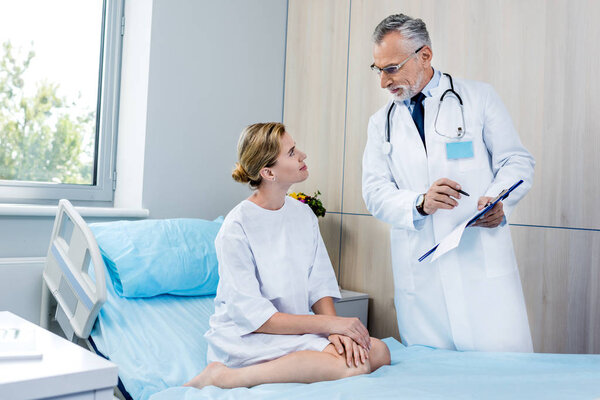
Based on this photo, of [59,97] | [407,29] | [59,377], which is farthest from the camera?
[59,97]

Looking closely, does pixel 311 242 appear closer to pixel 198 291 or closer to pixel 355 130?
pixel 198 291

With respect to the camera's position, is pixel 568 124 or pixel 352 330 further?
pixel 568 124

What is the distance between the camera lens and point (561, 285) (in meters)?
2.13

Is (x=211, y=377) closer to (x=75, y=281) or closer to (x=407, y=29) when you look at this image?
(x=75, y=281)

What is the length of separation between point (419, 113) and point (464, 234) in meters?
0.46

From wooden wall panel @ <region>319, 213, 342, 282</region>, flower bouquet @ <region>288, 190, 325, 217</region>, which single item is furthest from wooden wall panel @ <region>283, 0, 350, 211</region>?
flower bouquet @ <region>288, 190, 325, 217</region>

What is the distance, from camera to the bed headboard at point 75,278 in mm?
1709

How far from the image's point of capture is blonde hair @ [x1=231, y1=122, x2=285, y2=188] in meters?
1.73

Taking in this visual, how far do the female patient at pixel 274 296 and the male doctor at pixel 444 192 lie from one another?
303mm

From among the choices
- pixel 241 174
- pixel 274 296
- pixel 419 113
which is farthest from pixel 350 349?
pixel 419 113

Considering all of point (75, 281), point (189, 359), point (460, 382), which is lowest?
point (189, 359)

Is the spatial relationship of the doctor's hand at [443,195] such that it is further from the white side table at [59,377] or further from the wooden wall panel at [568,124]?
the white side table at [59,377]

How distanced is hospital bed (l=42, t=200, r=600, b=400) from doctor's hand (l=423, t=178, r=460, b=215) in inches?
18.1

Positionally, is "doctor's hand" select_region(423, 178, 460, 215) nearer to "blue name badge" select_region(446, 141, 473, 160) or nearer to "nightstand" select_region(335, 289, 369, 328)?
"blue name badge" select_region(446, 141, 473, 160)
